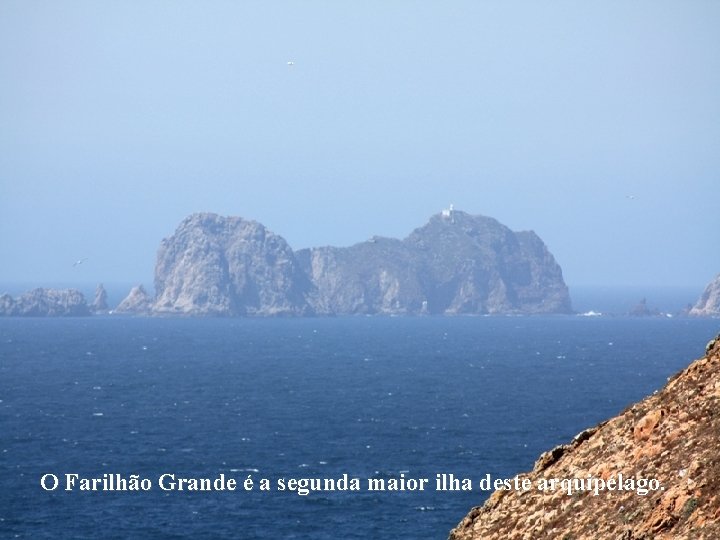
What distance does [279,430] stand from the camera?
355 feet

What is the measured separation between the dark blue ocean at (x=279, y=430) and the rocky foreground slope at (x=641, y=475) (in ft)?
133

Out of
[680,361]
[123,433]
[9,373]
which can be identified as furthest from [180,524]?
[680,361]

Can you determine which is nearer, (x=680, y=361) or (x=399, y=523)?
(x=399, y=523)

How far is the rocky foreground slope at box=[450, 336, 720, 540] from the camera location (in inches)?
808

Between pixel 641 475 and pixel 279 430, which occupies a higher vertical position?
pixel 641 475

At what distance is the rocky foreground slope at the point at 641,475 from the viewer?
2052 cm

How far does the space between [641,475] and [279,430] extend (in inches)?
3443

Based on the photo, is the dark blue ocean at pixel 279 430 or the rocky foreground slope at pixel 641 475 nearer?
the rocky foreground slope at pixel 641 475

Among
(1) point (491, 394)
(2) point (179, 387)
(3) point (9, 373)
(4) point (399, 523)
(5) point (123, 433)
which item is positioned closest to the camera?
(4) point (399, 523)

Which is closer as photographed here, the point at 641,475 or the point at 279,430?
the point at 641,475

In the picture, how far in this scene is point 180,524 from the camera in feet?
228

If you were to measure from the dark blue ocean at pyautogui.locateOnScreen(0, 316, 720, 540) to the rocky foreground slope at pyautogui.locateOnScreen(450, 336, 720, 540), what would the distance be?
40436 mm

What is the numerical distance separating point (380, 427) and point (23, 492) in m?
39.8

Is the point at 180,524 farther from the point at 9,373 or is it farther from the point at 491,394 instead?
the point at 9,373
